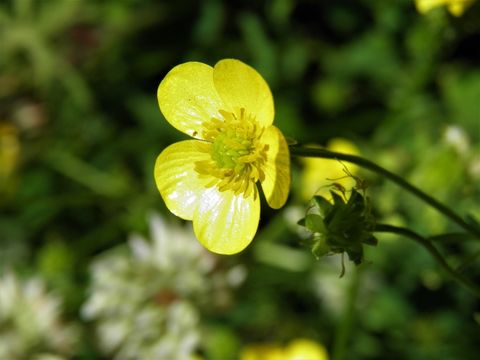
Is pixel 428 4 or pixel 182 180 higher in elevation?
pixel 428 4

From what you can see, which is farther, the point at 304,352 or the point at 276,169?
the point at 304,352

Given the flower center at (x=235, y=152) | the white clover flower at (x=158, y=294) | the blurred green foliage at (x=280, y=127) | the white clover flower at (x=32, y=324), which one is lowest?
the white clover flower at (x=32, y=324)

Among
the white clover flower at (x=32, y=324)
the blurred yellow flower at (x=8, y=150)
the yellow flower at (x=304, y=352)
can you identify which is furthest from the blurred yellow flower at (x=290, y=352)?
the blurred yellow flower at (x=8, y=150)

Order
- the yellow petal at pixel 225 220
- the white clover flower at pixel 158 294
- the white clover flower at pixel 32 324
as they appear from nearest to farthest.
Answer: the yellow petal at pixel 225 220 → the white clover flower at pixel 158 294 → the white clover flower at pixel 32 324

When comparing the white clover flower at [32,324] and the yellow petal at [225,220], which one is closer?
the yellow petal at [225,220]

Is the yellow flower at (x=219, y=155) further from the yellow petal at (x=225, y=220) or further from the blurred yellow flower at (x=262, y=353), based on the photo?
the blurred yellow flower at (x=262, y=353)

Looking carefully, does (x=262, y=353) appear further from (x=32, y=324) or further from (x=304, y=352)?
(x=32, y=324)

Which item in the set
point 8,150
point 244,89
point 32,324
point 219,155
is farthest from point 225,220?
point 8,150
